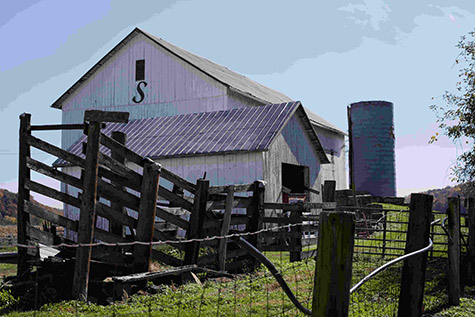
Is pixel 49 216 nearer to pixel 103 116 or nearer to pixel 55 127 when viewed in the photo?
pixel 55 127

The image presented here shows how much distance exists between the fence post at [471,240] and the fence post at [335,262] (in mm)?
7385

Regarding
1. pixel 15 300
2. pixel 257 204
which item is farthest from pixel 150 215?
pixel 257 204

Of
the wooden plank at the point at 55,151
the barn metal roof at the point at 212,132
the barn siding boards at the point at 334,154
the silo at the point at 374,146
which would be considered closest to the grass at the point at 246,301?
the wooden plank at the point at 55,151

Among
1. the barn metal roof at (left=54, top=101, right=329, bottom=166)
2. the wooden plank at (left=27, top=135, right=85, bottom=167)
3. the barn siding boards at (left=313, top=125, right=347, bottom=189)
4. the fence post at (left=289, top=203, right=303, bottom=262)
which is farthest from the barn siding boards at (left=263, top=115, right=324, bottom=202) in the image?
the barn siding boards at (left=313, top=125, right=347, bottom=189)

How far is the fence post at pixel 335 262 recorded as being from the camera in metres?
3.66

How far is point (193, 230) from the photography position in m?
10.5

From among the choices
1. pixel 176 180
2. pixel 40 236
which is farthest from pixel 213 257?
pixel 40 236

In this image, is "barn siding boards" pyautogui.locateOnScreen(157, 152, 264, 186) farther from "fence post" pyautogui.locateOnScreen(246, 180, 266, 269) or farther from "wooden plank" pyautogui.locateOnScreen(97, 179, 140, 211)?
"wooden plank" pyautogui.locateOnScreen(97, 179, 140, 211)

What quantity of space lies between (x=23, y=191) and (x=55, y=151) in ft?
3.37

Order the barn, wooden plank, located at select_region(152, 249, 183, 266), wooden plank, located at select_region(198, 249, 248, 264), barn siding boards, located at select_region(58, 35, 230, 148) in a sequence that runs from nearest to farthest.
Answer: wooden plank, located at select_region(152, 249, 183, 266) → wooden plank, located at select_region(198, 249, 248, 264) → the barn → barn siding boards, located at select_region(58, 35, 230, 148)

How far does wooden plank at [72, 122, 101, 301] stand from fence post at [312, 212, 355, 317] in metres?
6.09

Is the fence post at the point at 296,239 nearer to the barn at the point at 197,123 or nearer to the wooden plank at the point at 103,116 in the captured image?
the barn at the point at 197,123

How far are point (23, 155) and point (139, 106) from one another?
20702mm

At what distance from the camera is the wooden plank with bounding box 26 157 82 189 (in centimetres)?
939
